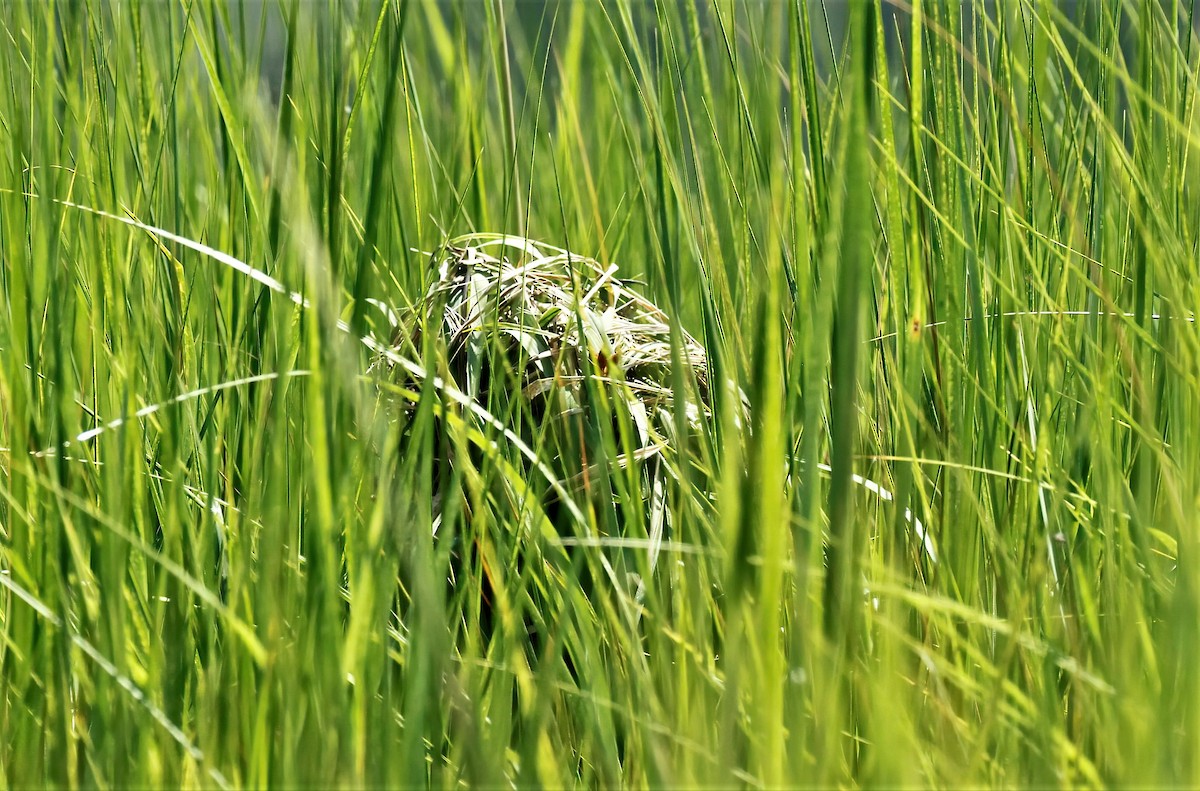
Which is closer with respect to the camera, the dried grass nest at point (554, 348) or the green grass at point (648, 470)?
the green grass at point (648, 470)

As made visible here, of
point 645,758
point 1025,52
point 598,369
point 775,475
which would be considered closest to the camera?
point 775,475

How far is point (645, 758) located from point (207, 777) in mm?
218

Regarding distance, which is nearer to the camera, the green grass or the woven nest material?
the green grass

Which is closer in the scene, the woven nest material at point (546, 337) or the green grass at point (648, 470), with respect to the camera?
the green grass at point (648, 470)

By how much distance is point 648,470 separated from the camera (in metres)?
0.92

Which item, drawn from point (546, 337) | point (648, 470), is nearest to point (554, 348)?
point (546, 337)

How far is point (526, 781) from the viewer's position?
0.51 meters

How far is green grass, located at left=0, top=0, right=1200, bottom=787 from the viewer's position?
482mm

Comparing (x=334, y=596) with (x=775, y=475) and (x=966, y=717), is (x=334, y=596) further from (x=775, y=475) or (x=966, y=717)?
(x=966, y=717)

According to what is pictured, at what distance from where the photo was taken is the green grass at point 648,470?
0.48m

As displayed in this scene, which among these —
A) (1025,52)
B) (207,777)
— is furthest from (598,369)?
(1025,52)

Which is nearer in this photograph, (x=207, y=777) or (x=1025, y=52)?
(x=207, y=777)

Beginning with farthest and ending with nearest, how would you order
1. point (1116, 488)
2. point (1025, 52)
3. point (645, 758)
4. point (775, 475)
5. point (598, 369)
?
point (1025, 52) → point (598, 369) → point (1116, 488) → point (645, 758) → point (775, 475)

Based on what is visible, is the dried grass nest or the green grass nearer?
the green grass
